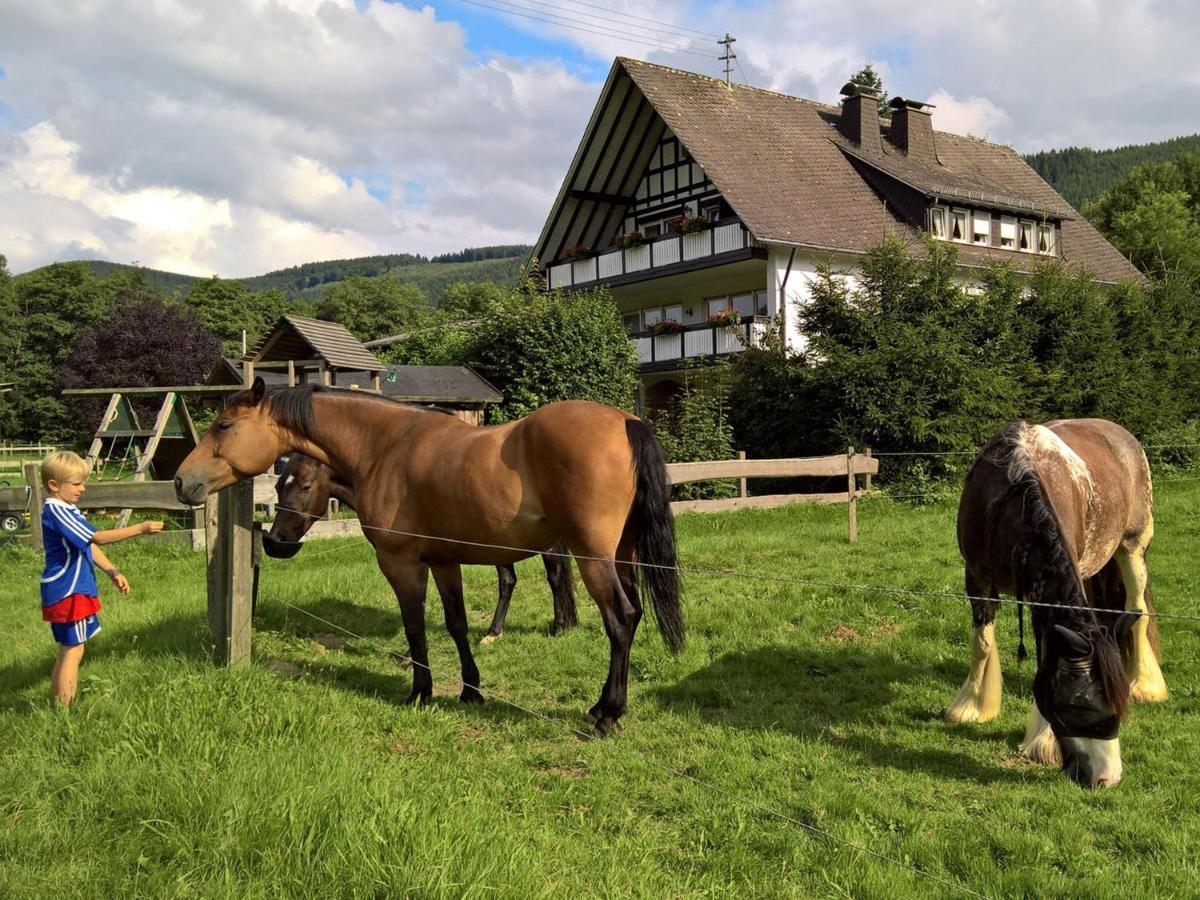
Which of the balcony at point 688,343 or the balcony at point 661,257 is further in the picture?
the balcony at point 661,257

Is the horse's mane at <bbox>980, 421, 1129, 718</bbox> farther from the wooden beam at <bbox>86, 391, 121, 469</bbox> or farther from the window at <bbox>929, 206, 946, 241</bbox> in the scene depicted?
the window at <bbox>929, 206, 946, 241</bbox>

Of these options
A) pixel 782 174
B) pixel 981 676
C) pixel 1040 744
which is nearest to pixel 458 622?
pixel 981 676

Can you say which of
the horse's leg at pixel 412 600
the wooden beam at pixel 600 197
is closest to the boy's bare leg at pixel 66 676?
the horse's leg at pixel 412 600

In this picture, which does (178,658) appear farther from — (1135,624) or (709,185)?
(709,185)

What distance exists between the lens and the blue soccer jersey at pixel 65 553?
442cm

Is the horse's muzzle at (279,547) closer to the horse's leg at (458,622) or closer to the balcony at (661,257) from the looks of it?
the horse's leg at (458,622)

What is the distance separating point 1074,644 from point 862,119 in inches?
1091

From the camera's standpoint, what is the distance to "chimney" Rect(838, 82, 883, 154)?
27844 mm

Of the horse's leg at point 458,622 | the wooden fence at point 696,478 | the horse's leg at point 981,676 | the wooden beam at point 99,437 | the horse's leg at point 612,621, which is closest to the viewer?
the horse's leg at point 612,621

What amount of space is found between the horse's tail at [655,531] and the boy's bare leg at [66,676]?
3024 mm

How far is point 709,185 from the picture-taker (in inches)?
964

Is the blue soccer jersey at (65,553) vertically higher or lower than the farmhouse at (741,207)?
lower

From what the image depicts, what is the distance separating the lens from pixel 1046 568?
3.95 metres

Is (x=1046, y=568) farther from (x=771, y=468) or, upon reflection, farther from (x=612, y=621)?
(x=771, y=468)
